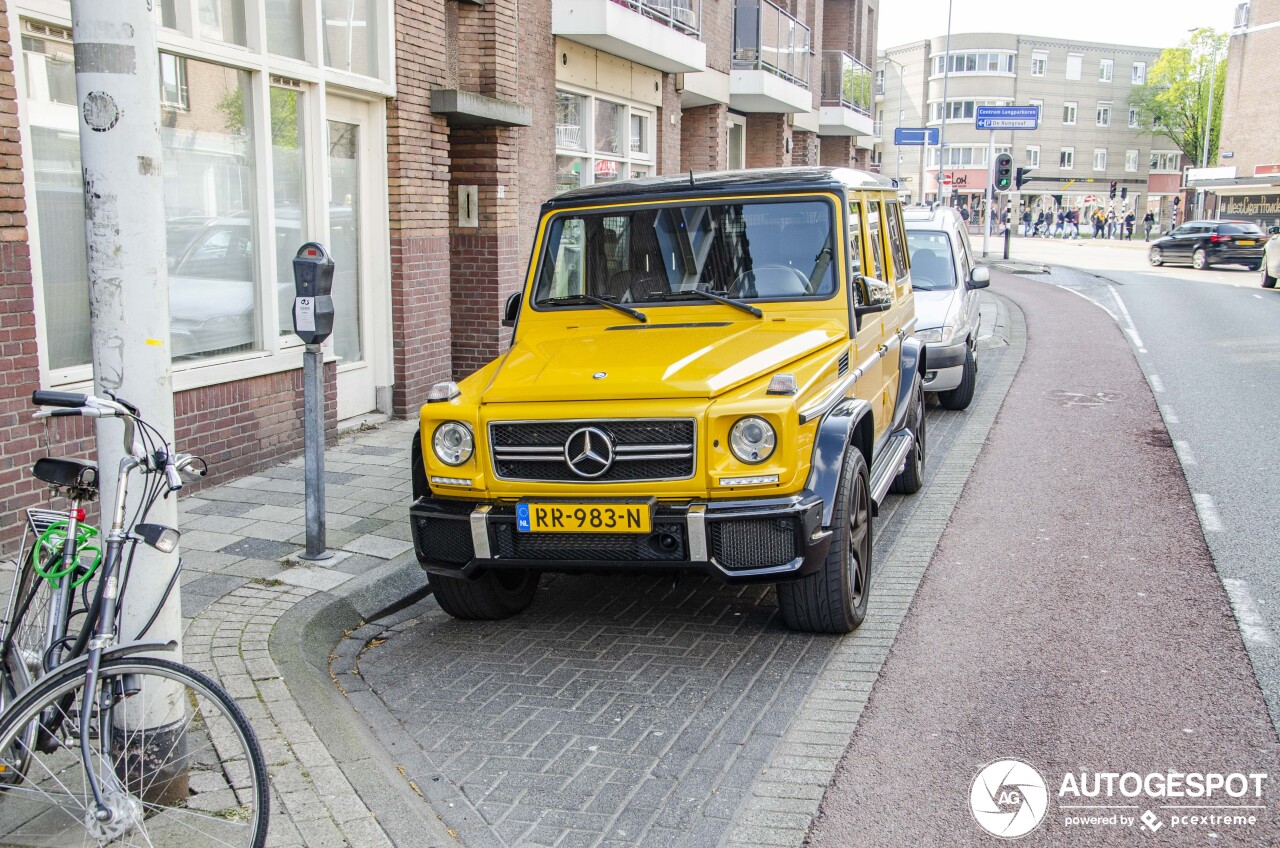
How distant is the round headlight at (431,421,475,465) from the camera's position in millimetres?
5035

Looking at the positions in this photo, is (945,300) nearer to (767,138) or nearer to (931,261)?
(931,261)

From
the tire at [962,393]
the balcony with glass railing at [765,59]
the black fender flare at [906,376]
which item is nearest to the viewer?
the black fender flare at [906,376]

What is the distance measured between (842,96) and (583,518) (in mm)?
26182

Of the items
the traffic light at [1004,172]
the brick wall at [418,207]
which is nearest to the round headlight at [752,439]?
the brick wall at [418,207]

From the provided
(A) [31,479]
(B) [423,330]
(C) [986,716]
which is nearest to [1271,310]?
(B) [423,330]

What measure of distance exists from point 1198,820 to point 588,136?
12734 mm

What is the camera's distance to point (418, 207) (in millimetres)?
10414

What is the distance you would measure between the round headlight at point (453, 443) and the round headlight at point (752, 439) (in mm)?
1161

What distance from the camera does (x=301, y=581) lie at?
5.89 m

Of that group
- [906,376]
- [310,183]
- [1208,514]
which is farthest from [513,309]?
[1208,514]

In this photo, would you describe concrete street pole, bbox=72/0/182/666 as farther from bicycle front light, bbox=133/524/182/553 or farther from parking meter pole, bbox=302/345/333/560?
parking meter pole, bbox=302/345/333/560

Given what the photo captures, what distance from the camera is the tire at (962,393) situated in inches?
451

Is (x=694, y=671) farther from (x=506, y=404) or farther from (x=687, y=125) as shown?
(x=687, y=125)

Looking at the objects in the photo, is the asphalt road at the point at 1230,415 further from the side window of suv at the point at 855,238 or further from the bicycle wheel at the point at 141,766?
the bicycle wheel at the point at 141,766
